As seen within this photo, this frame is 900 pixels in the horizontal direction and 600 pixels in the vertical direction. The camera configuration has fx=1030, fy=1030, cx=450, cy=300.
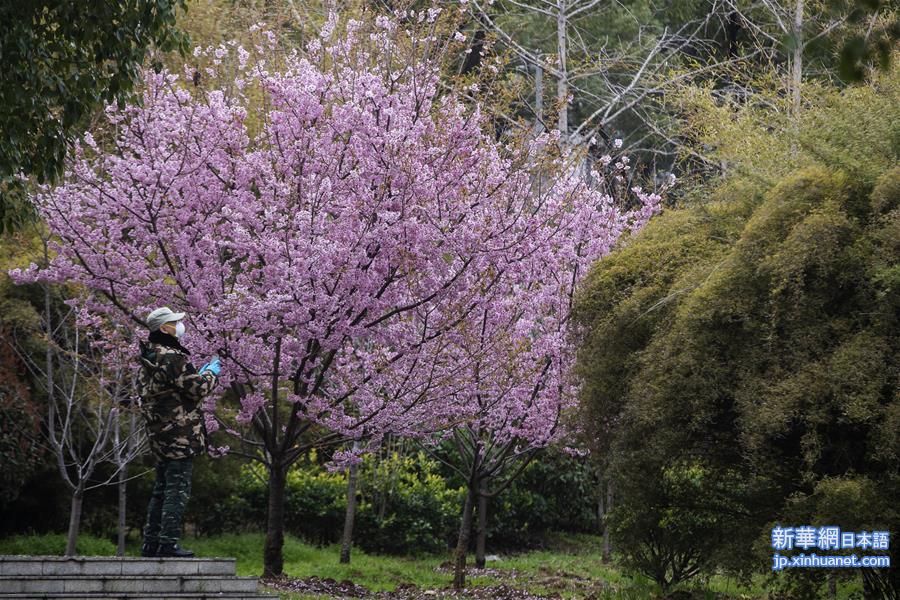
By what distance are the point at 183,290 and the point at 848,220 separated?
20.2 feet

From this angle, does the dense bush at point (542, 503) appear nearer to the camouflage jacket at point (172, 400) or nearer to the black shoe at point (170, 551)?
the black shoe at point (170, 551)

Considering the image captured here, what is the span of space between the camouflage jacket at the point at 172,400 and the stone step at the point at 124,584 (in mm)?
869

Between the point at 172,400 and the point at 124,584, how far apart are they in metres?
1.30

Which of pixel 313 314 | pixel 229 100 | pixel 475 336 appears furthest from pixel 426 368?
pixel 229 100

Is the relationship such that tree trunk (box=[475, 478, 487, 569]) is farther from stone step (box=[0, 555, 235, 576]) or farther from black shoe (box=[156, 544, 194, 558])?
stone step (box=[0, 555, 235, 576])

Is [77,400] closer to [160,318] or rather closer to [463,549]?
[463,549]

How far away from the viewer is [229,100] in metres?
11.4

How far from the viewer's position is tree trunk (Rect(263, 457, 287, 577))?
10680 millimetres

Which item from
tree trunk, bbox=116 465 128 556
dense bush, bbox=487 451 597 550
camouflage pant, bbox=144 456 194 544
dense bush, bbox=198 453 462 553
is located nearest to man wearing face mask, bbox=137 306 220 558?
camouflage pant, bbox=144 456 194 544

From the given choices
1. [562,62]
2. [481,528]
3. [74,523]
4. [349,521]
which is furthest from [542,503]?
[74,523]

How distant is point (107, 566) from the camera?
6.84 meters

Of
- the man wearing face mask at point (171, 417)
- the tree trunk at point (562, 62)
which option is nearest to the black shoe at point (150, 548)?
the man wearing face mask at point (171, 417)

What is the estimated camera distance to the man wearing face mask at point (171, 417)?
7289mm

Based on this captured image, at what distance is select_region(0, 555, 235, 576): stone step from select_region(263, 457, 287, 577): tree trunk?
3432 mm
